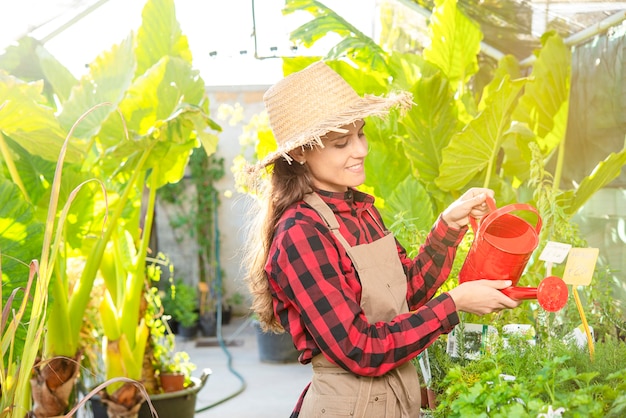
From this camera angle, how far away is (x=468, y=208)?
1663 millimetres

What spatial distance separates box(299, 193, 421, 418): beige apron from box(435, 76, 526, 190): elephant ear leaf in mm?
1258

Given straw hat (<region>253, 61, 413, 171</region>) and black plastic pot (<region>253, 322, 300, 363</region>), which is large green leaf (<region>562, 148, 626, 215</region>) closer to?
straw hat (<region>253, 61, 413, 171</region>)

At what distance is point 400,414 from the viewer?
1.62 metres

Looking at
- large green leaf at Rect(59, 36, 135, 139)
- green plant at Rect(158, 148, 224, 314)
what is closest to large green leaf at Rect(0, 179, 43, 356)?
large green leaf at Rect(59, 36, 135, 139)

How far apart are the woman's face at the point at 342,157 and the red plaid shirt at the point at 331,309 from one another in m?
0.08

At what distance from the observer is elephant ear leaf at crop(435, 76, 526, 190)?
2.74 meters

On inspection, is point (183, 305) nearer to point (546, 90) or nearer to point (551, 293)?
point (546, 90)

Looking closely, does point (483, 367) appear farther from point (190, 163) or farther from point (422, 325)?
point (190, 163)

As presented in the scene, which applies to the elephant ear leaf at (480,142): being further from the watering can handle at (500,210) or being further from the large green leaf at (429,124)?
the watering can handle at (500,210)

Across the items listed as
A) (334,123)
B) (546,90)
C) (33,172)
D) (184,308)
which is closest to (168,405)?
(33,172)

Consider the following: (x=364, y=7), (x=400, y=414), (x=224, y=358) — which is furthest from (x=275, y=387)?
(x=400, y=414)

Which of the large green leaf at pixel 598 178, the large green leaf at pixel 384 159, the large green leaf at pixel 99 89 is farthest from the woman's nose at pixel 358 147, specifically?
the large green leaf at pixel 99 89

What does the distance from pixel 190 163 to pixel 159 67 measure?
416cm

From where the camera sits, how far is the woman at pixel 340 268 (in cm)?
147
